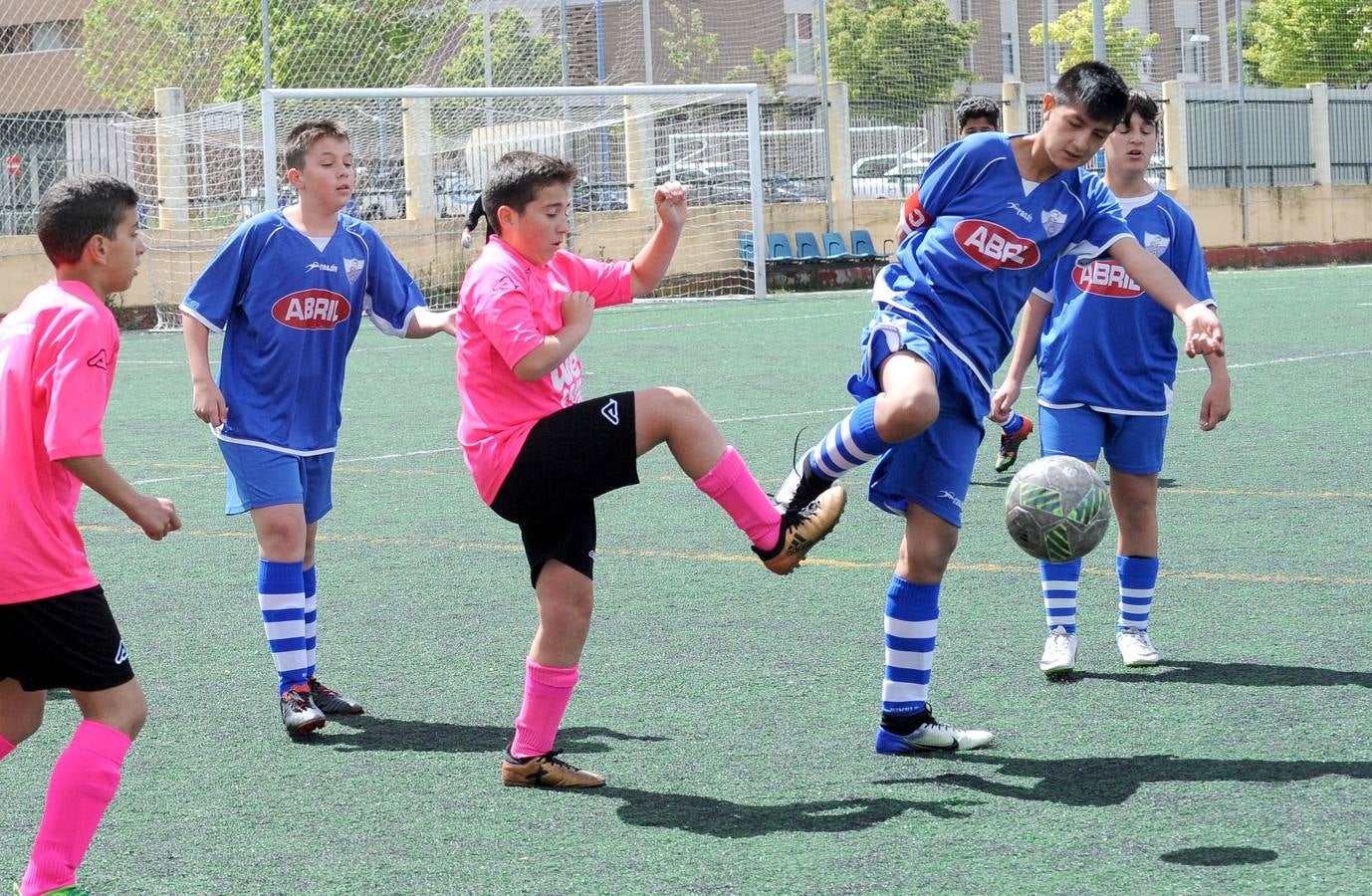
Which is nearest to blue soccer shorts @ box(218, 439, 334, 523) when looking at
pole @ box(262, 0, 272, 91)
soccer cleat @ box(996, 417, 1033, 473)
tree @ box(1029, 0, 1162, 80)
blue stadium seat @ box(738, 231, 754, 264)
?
soccer cleat @ box(996, 417, 1033, 473)

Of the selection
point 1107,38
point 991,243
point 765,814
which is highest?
point 1107,38

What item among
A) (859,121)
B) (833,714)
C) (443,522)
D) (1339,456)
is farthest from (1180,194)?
(833,714)

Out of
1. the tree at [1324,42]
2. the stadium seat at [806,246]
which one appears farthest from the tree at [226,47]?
the tree at [1324,42]

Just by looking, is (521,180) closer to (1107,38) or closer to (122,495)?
(122,495)

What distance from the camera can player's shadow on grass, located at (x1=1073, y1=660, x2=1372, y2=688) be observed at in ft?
17.7

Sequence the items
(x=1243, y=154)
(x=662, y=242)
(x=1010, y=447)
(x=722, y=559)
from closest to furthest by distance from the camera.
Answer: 1. (x=662, y=242)
2. (x=722, y=559)
3. (x=1010, y=447)
4. (x=1243, y=154)

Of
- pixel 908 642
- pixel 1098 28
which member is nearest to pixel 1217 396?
pixel 908 642

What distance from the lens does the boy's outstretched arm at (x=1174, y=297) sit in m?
4.68

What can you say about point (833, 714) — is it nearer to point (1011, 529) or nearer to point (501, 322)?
point (1011, 529)

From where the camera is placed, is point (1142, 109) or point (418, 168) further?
point (418, 168)

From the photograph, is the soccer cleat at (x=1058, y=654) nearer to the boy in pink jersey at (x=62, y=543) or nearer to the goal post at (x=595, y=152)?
the boy in pink jersey at (x=62, y=543)

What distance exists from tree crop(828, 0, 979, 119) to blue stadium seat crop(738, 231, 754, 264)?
5.62m

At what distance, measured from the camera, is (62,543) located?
3.67 meters

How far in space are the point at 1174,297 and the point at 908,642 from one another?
3.91 ft
